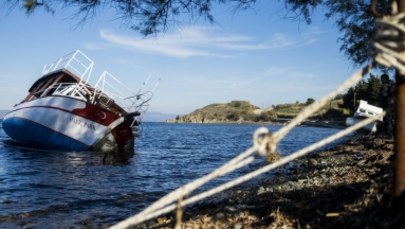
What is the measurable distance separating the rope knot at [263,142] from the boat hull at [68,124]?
69.2ft

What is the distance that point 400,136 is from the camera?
3.17m

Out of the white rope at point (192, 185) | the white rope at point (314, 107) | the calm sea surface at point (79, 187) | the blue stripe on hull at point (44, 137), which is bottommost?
the calm sea surface at point (79, 187)

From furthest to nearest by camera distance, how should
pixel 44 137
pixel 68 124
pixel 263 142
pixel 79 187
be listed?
1. pixel 44 137
2. pixel 68 124
3. pixel 79 187
4. pixel 263 142

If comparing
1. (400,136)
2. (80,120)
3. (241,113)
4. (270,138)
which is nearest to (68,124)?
(80,120)

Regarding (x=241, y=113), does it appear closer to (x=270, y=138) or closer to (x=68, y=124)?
(x=68, y=124)

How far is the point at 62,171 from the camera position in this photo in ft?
54.3

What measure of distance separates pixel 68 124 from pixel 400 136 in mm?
21734

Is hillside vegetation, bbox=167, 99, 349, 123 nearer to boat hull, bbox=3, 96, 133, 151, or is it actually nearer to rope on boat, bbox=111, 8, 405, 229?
boat hull, bbox=3, 96, 133, 151

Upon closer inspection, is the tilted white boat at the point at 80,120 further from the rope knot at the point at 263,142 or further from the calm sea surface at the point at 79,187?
the rope knot at the point at 263,142

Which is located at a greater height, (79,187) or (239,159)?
(239,159)

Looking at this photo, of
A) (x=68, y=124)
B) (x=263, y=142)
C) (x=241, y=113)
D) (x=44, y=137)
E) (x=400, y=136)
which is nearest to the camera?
(x=263, y=142)

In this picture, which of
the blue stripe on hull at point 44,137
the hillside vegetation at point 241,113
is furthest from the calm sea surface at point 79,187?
the hillside vegetation at point 241,113

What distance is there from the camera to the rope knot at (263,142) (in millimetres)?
2631

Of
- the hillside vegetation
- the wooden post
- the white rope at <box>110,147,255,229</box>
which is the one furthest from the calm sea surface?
the hillside vegetation
